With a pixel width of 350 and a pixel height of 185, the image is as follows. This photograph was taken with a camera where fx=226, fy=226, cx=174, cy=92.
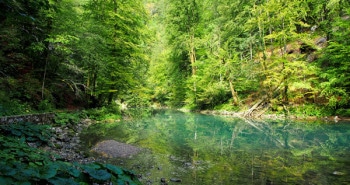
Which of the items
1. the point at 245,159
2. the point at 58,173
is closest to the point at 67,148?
the point at 58,173

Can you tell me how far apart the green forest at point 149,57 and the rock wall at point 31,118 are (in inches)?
36.8

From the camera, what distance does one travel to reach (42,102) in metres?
12.6

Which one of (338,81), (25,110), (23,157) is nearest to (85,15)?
(25,110)

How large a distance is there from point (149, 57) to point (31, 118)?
13298 millimetres

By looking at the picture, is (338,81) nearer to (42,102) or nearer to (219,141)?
(219,141)

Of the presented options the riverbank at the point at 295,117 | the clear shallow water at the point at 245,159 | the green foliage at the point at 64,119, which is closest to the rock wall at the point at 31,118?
the green foliage at the point at 64,119

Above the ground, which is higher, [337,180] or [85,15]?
[85,15]

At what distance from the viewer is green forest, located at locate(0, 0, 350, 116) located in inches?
486

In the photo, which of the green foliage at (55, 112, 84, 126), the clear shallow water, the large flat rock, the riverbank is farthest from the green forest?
the clear shallow water

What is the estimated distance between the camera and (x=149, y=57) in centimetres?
2159

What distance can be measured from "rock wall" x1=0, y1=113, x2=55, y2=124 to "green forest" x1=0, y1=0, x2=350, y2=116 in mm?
935

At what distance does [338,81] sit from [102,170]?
18.0m

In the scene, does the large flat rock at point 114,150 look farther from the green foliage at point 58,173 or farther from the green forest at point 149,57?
the green forest at point 149,57

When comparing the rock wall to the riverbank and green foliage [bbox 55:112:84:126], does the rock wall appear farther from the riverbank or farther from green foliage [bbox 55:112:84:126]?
the riverbank
